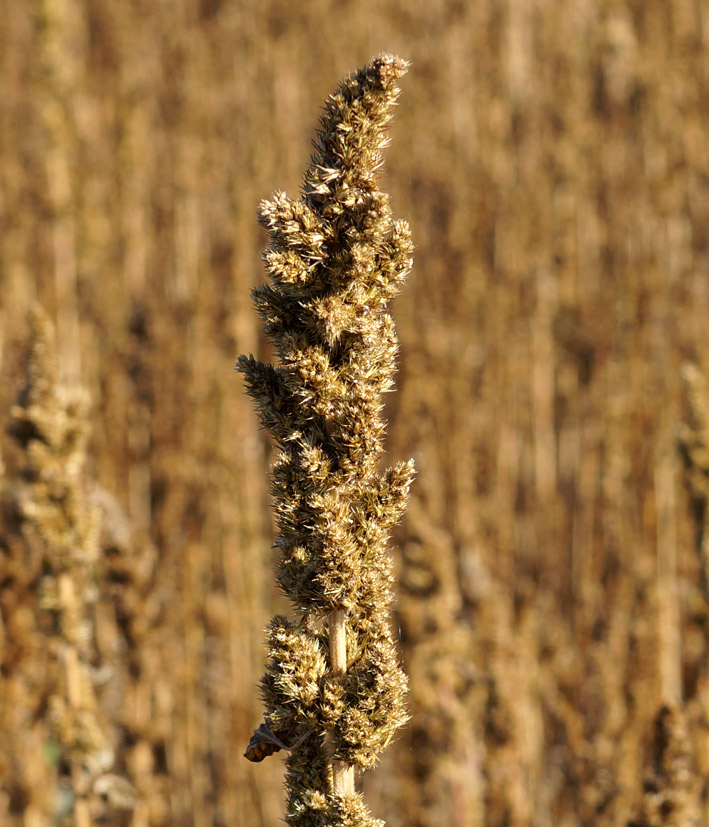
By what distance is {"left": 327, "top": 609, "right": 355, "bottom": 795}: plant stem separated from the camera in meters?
2.01

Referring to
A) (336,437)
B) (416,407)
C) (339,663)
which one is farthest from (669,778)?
(416,407)

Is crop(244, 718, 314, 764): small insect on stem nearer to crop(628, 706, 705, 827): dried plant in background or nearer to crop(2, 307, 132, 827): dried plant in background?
crop(2, 307, 132, 827): dried plant in background

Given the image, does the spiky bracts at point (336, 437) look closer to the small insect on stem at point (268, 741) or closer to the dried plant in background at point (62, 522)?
the small insect on stem at point (268, 741)

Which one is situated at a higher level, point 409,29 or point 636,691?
point 409,29

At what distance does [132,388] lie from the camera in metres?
6.66

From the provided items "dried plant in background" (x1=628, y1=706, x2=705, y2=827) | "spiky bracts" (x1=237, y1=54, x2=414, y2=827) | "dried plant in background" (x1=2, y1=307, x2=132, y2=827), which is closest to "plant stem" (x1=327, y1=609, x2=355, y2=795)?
"spiky bracts" (x1=237, y1=54, x2=414, y2=827)

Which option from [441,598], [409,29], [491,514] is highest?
[409,29]

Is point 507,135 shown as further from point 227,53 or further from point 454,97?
point 227,53

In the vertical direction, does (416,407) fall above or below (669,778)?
above

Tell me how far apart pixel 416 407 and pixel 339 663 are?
4.71 meters

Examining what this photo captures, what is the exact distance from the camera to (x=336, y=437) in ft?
6.45

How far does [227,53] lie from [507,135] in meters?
3.81

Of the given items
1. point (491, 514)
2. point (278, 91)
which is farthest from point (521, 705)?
point (278, 91)

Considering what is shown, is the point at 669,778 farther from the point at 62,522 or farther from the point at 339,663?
the point at 62,522
